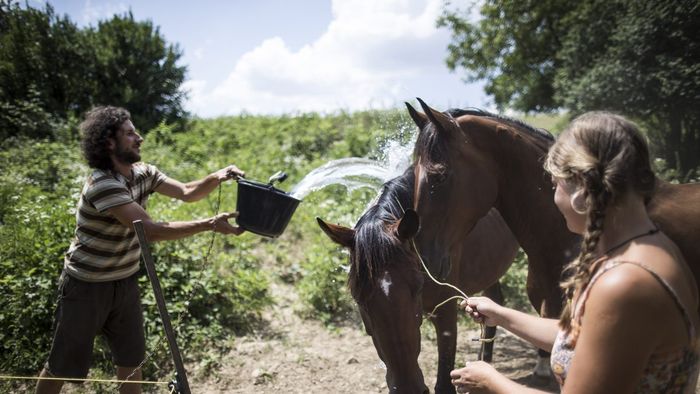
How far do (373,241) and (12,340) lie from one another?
156 inches

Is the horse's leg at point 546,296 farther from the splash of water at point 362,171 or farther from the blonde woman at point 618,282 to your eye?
the blonde woman at point 618,282

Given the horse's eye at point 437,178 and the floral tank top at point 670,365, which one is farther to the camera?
the horse's eye at point 437,178

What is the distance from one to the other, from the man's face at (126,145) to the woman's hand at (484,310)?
2343 millimetres

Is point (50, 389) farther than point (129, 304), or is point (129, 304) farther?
point (129, 304)

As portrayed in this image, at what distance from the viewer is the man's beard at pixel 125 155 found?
3.11 metres

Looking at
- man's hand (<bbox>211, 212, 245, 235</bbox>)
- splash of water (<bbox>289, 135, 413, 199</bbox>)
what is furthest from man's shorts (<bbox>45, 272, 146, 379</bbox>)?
splash of water (<bbox>289, 135, 413, 199</bbox>)

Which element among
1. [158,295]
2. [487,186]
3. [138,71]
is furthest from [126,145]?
[138,71]

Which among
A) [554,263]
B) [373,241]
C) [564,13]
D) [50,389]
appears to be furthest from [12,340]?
[564,13]

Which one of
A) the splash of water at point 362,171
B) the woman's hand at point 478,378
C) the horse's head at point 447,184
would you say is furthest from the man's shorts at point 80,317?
the woman's hand at point 478,378

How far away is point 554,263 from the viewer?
298cm

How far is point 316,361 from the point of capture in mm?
5152

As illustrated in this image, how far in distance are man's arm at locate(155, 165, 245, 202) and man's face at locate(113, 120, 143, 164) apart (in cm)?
45

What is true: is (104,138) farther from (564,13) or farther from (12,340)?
(564,13)

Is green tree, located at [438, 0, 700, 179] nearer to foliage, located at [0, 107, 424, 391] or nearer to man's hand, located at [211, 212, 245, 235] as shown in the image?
foliage, located at [0, 107, 424, 391]
